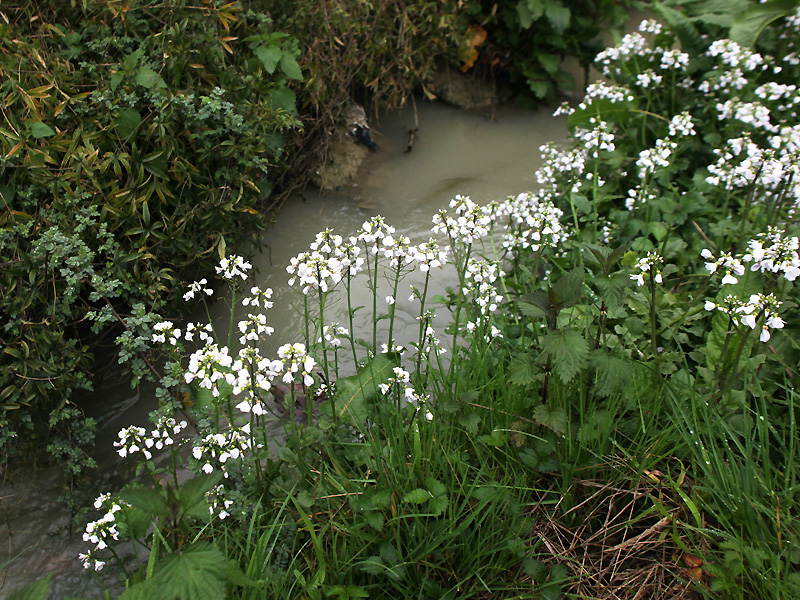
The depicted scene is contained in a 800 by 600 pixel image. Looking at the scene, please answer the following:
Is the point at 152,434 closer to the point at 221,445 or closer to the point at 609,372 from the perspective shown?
the point at 221,445

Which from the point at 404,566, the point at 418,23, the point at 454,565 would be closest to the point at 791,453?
the point at 454,565

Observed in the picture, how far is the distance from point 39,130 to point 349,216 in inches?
75.7

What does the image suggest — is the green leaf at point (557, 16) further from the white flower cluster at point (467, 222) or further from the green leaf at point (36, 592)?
the green leaf at point (36, 592)

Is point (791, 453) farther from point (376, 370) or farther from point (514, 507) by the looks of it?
point (376, 370)

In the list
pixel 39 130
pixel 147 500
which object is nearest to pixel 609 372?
pixel 147 500

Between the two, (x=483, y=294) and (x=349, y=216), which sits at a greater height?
(x=349, y=216)

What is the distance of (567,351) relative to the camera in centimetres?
185

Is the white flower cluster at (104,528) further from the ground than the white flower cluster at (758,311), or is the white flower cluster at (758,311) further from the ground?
the white flower cluster at (758,311)

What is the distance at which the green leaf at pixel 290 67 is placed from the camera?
3289 millimetres

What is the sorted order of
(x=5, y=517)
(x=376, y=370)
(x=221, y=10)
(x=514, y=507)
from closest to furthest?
1. (x=514, y=507)
2. (x=376, y=370)
3. (x=5, y=517)
4. (x=221, y=10)

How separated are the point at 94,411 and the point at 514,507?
2085 millimetres

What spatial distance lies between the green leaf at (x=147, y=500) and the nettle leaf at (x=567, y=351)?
1.17 metres

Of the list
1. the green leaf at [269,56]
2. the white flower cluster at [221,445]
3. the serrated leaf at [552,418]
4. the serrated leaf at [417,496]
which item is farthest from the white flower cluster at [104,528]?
the green leaf at [269,56]

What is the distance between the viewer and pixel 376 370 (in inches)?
88.0
